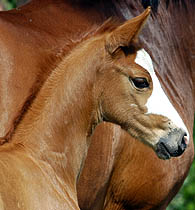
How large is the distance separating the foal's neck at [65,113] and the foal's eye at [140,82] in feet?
0.77

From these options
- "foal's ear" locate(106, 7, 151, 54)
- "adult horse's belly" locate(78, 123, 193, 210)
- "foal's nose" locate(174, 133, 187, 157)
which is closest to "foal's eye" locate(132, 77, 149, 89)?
"foal's ear" locate(106, 7, 151, 54)

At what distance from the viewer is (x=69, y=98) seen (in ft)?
11.8

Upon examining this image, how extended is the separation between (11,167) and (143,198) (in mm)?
1533

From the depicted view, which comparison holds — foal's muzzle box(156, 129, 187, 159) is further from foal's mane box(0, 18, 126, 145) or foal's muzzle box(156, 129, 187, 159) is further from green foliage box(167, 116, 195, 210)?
green foliage box(167, 116, 195, 210)

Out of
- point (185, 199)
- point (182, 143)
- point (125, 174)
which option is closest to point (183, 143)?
point (182, 143)

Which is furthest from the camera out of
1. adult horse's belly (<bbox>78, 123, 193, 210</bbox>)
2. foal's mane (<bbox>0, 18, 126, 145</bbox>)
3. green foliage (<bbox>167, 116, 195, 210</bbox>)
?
green foliage (<bbox>167, 116, 195, 210</bbox>)

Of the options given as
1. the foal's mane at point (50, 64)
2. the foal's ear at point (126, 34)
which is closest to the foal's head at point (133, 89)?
the foal's ear at point (126, 34)

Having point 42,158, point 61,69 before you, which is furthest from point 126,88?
point 42,158

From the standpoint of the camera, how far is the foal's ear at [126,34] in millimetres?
3584

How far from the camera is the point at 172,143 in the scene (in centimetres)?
362

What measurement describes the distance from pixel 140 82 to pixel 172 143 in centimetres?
39

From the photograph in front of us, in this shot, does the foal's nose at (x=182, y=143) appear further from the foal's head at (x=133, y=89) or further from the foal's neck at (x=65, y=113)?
the foal's neck at (x=65, y=113)

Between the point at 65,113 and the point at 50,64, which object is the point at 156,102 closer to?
the point at 65,113

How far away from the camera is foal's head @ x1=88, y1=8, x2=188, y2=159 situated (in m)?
3.60
